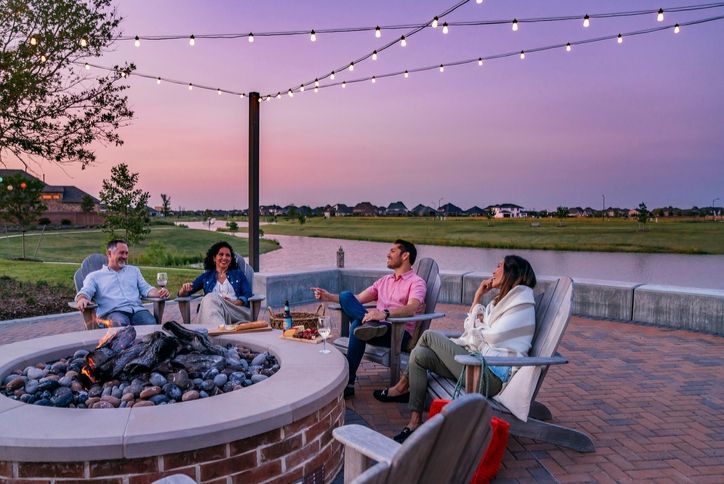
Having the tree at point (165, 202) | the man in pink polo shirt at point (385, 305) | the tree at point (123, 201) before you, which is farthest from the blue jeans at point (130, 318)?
the tree at point (165, 202)

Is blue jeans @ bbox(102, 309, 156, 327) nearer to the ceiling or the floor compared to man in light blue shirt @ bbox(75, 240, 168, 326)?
nearer to the floor

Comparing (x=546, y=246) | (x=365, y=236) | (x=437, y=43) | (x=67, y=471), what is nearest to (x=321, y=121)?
(x=437, y=43)

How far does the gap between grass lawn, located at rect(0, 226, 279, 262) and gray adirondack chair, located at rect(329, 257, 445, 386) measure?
1504 cm

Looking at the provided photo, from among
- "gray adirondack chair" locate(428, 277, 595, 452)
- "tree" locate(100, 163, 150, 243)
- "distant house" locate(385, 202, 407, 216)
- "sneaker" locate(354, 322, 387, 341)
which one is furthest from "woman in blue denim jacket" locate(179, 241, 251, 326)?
"distant house" locate(385, 202, 407, 216)

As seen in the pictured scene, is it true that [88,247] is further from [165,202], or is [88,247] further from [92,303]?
[92,303]

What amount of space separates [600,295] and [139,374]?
20.1 feet

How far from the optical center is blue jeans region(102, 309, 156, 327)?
15.5 feet

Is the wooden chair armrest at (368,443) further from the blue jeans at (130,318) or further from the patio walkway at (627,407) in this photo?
the blue jeans at (130,318)

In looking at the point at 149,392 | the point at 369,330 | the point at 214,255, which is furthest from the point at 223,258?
the point at 149,392

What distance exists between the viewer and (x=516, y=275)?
3.31m

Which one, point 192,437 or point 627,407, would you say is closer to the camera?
point 192,437

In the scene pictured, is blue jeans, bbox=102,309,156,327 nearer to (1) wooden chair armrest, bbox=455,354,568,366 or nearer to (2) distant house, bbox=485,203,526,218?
(1) wooden chair armrest, bbox=455,354,568,366

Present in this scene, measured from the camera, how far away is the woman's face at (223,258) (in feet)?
16.7

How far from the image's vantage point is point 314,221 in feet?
160
